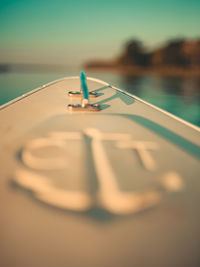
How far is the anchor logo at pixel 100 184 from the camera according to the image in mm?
499

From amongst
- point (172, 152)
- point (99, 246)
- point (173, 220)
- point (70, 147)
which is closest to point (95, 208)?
point (99, 246)

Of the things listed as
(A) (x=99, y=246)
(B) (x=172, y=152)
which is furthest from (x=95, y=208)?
(B) (x=172, y=152)

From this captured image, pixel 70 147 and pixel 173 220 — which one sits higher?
pixel 70 147

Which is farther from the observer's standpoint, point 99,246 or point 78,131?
point 78,131

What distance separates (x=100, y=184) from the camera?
22.3 inches

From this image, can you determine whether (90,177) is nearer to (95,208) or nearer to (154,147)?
(95,208)

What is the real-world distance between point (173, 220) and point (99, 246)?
0.20 meters

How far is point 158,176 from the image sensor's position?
0.61m

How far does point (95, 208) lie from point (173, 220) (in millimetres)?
206

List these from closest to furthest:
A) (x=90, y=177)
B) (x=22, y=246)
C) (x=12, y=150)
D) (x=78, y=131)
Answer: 1. (x=22, y=246)
2. (x=90, y=177)
3. (x=12, y=150)
4. (x=78, y=131)

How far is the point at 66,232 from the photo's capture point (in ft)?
1.42

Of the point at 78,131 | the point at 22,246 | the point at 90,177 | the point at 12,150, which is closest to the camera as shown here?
the point at 22,246

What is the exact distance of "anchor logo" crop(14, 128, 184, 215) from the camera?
0.50 meters

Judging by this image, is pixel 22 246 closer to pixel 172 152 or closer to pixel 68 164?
pixel 68 164
